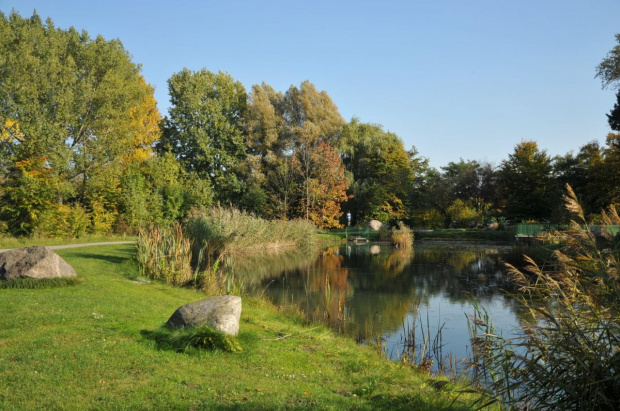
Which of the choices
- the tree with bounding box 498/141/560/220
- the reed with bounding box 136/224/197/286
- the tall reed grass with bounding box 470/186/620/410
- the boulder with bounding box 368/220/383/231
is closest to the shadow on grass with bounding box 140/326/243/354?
the tall reed grass with bounding box 470/186/620/410

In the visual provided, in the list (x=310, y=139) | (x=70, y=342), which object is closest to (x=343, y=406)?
(x=70, y=342)

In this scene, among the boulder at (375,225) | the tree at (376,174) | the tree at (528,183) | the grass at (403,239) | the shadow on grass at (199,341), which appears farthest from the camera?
the tree at (376,174)

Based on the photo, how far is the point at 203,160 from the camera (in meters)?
39.1

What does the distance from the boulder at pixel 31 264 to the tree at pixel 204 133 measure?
28.3 metres

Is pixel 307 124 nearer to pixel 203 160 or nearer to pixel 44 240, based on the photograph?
pixel 203 160

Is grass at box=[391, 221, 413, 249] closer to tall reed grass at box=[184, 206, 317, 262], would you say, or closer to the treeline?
tall reed grass at box=[184, 206, 317, 262]

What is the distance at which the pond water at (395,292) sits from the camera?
9461 mm

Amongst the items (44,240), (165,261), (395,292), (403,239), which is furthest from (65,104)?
→ (403,239)

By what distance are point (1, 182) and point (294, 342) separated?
72.1ft

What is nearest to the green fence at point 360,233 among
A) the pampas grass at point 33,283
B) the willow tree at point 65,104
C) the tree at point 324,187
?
the tree at point 324,187

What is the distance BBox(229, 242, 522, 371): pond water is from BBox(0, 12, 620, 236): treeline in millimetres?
11241

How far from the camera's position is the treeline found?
79.8ft

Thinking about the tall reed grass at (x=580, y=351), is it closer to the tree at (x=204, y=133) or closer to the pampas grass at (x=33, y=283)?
the pampas grass at (x=33, y=283)

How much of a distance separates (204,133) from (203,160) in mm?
2389
